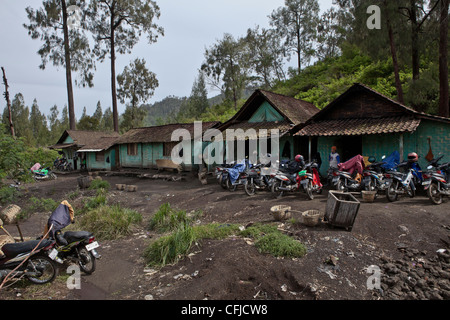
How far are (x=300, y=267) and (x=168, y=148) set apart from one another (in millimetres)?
15770

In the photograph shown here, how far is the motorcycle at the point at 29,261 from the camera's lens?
470cm

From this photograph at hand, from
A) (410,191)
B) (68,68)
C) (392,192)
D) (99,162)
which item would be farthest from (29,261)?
(68,68)

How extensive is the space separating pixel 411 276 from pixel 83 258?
5765 millimetres

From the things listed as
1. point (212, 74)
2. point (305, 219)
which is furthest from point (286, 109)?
point (212, 74)

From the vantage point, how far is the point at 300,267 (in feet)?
14.8

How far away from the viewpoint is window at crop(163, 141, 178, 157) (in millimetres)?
18750

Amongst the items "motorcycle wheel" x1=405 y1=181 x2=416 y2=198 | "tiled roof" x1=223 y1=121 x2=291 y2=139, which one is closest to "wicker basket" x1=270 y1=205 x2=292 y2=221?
"motorcycle wheel" x1=405 y1=181 x2=416 y2=198

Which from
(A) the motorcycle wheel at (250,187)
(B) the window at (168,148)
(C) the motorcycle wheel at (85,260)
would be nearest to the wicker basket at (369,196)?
(A) the motorcycle wheel at (250,187)

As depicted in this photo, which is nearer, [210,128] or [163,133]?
[210,128]

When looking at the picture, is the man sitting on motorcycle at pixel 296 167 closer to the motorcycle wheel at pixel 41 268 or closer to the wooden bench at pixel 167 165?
the motorcycle wheel at pixel 41 268

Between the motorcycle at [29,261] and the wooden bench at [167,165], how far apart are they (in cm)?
1303

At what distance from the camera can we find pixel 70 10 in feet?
87.2

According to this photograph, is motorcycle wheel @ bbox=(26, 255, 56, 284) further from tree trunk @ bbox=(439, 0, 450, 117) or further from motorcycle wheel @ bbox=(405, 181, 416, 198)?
tree trunk @ bbox=(439, 0, 450, 117)
